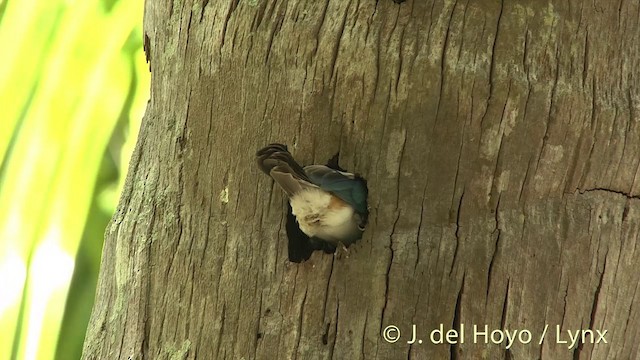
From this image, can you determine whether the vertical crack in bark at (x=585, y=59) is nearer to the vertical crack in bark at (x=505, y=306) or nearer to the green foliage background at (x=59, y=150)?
the vertical crack in bark at (x=505, y=306)

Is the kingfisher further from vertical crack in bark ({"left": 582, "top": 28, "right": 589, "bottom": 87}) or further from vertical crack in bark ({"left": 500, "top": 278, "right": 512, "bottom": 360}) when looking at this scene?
vertical crack in bark ({"left": 582, "top": 28, "right": 589, "bottom": 87})

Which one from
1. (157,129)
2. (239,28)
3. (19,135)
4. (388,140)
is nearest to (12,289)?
(19,135)

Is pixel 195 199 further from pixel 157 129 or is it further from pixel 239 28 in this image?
pixel 239 28

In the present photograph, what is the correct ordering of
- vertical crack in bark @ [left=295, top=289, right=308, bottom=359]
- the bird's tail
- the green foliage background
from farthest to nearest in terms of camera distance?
the green foliage background, vertical crack in bark @ [left=295, top=289, right=308, bottom=359], the bird's tail

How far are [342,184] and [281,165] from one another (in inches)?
4.9

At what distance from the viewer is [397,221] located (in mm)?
1226

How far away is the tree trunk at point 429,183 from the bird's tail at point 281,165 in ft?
0.36

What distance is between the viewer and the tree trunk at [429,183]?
1.21m

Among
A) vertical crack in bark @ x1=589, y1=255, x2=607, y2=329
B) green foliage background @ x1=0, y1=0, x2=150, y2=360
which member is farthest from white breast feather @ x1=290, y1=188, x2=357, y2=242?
green foliage background @ x1=0, y1=0, x2=150, y2=360

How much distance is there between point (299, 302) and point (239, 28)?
1.57 ft

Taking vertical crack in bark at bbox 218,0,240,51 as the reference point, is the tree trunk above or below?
below

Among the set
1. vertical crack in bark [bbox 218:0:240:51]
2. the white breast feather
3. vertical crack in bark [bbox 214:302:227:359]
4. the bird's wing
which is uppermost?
vertical crack in bark [bbox 218:0:240:51]

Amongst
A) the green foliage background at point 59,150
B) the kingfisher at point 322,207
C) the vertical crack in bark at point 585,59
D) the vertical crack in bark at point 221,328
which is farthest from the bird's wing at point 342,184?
the green foliage background at point 59,150

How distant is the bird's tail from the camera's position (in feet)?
3.70
